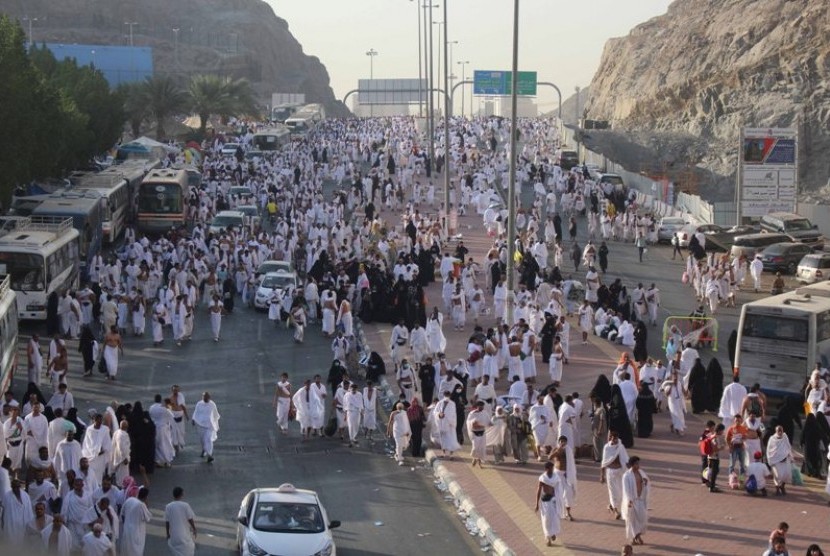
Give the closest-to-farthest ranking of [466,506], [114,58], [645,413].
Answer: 1. [466,506]
2. [645,413]
3. [114,58]

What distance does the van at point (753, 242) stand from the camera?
129 ft

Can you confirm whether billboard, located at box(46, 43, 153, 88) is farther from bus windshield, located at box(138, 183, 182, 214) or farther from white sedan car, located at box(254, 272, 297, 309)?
white sedan car, located at box(254, 272, 297, 309)

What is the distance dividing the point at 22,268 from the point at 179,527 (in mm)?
14109

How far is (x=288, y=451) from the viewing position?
64.8ft

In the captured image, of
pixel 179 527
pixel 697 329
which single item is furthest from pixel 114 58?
pixel 179 527

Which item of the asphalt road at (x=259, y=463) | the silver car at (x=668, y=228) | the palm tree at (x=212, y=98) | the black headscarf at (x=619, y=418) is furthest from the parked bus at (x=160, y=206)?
the palm tree at (x=212, y=98)

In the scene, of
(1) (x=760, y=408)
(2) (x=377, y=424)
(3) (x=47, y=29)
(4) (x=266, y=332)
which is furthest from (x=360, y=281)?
(3) (x=47, y=29)

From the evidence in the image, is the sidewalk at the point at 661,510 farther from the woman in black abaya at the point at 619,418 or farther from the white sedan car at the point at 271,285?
the white sedan car at the point at 271,285

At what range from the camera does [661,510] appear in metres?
17.0

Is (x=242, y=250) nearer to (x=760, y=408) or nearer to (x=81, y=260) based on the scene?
(x=81, y=260)

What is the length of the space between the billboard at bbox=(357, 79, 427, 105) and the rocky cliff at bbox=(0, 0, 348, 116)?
9.90 meters

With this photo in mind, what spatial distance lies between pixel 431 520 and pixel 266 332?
13327mm

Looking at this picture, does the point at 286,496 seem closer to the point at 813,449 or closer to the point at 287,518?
the point at 287,518

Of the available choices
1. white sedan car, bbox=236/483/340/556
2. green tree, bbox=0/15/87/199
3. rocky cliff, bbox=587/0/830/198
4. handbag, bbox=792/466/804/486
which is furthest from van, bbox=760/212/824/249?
white sedan car, bbox=236/483/340/556
